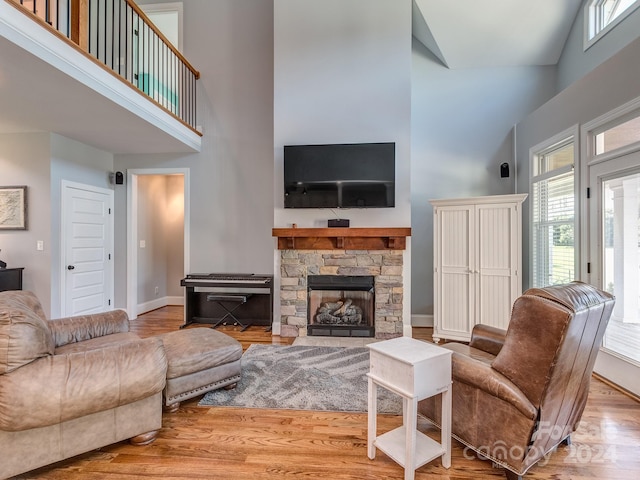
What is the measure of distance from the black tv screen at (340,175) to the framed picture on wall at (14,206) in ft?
10.9

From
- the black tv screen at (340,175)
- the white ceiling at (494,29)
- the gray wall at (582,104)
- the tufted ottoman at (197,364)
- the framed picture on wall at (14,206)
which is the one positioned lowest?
the tufted ottoman at (197,364)

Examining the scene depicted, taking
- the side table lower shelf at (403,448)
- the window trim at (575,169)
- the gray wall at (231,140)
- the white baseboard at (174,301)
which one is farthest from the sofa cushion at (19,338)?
the window trim at (575,169)

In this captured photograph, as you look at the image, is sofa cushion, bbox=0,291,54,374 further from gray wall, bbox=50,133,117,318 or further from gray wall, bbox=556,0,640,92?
gray wall, bbox=556,0,640,92

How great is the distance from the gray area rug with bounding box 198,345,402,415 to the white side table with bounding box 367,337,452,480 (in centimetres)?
58

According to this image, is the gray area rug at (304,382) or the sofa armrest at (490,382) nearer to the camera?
the sofa armrest at (490,382)

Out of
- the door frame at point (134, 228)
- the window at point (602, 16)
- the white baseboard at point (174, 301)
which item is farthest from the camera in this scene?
the white baseboard at point (174, 301)

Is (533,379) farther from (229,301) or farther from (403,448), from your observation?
(229,301)

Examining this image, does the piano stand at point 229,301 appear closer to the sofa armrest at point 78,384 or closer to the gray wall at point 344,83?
the gray wall at point 344,83

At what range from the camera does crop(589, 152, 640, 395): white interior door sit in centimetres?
260

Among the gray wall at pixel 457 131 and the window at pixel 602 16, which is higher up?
the window at pixel 602 16

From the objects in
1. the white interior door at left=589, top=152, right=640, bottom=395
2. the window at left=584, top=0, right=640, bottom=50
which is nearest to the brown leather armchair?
the white interior door at left=589, top=152, right=640, bottom=395

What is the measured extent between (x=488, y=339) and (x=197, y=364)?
2.15 meters

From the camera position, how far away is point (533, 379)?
1518mm

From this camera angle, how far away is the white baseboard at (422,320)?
15.0ft
